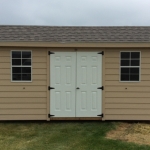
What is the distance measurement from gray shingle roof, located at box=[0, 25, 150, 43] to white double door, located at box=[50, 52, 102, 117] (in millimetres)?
581

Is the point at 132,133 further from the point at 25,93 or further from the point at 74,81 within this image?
the point at 25,93

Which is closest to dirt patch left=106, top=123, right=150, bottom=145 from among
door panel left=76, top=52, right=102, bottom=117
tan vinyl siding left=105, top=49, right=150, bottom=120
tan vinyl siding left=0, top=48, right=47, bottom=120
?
tan vinyl siding left=105, top=49, right=150, bottom=120

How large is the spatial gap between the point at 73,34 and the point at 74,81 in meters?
1.65

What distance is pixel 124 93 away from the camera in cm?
833

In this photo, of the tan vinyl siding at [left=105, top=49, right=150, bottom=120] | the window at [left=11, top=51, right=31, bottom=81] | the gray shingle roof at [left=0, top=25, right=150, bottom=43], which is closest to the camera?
the window at [left=11, top=51, right=31, bottom=81]

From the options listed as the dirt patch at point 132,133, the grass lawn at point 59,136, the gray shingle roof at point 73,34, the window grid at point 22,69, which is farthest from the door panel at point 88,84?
the window grid at point 22,69

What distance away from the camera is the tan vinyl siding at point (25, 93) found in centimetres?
818

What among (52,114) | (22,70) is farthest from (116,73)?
(22,70)

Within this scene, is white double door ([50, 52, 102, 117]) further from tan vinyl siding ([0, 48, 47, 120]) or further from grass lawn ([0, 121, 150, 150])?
grass lawn ([0, 121, 150, 150])

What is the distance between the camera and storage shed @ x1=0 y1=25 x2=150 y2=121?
8.21m

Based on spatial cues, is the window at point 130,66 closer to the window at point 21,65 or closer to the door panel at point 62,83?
the door panel at point 62,83

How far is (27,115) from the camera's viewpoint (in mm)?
8281

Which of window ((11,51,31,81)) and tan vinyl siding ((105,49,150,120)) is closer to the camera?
window ((11,51,31,81))

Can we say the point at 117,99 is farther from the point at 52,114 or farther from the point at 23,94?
the point at 23,94
